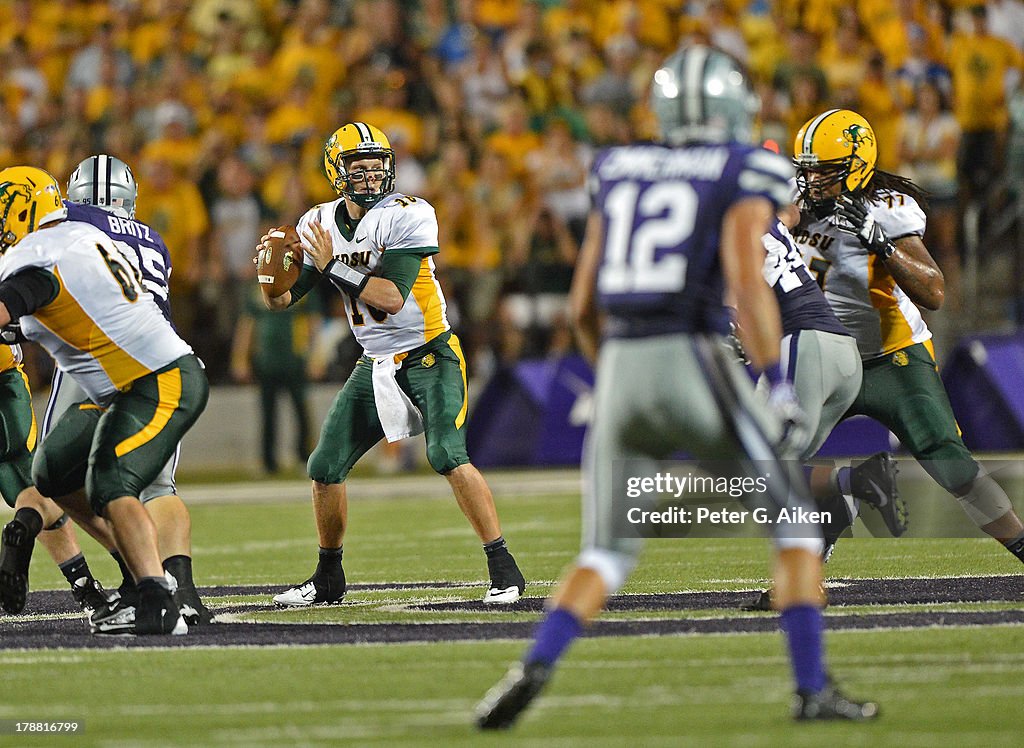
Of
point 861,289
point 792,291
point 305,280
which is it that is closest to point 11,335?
point 305,280

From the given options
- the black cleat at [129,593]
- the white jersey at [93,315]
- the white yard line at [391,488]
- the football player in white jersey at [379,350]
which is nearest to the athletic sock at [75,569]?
the black cleat at [129,593]

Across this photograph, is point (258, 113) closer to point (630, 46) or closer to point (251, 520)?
point (630, 46)

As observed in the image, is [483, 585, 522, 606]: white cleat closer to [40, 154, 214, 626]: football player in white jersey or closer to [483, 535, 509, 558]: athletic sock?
[483, 535, 509, 558]: athletic sock

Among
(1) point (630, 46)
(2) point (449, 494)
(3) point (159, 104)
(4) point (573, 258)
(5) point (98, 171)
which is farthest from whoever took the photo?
(3) point (159, 104)

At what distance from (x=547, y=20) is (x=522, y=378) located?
4.18m

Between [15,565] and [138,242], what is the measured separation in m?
1.41

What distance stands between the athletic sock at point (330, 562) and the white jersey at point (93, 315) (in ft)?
4.33

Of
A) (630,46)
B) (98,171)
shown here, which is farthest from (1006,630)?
(630,46)

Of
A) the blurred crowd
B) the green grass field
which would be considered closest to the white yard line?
the blurred crowd

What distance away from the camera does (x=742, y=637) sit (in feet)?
19.3

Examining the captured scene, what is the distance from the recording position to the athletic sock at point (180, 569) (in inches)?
265

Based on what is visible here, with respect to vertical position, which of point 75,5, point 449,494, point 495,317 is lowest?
point 449,494

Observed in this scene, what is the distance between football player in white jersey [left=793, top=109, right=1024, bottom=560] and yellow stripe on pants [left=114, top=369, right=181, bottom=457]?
105 inches

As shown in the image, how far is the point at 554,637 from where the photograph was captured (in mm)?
4387
